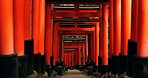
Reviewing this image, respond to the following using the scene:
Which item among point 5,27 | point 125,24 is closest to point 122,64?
point 125,24

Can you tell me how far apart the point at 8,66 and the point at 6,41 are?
52 cm

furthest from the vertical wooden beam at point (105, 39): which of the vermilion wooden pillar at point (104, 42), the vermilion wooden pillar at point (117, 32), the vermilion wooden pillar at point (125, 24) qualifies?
the vermilion wooden pillar at point (125, 24)

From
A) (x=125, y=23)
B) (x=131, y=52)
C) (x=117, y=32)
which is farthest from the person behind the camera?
(x=117, y=32)

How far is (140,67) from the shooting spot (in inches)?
197

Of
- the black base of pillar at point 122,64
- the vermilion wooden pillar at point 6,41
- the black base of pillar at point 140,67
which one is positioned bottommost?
the black base of pillar at point 122,64

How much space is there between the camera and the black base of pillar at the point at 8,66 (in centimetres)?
430

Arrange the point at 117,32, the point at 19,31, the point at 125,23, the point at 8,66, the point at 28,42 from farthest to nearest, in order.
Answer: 1. the point at 117,32
2. the point at 125,23
3. the point at 28,42
4. the point at 19,31
5. the point at 8,66

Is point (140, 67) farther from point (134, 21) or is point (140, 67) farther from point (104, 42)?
point (104, 42)

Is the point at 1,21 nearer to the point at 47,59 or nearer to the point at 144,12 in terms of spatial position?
the point at 144,12

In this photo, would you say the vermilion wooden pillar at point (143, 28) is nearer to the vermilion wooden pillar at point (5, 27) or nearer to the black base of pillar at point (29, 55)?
the vermilion wooden pillar at point (5, 27)

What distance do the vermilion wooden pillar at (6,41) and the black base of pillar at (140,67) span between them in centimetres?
286

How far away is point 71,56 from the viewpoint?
35.5m

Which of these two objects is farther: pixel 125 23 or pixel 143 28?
pixel 125 23

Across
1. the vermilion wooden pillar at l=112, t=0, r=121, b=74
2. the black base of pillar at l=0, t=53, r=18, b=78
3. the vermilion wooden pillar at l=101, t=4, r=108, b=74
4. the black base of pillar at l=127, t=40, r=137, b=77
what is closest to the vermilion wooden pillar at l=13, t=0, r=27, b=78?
the black base of pillar at l=0, t=53, r=18, b=78
